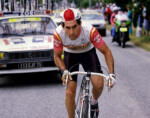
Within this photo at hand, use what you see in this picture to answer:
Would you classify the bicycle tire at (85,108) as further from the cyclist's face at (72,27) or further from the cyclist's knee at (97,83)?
the cyclist's face at (72,27)

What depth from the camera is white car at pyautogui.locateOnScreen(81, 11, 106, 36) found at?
24.1 meters

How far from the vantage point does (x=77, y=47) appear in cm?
496

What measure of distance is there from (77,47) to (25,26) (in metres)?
5.22

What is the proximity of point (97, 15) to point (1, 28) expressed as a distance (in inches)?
657

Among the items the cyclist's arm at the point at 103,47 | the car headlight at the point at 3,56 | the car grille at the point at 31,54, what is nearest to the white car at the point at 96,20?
the car grille at the point at 31,54

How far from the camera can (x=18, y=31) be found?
9805 mm

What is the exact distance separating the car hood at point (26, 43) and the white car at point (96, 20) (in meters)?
14.7

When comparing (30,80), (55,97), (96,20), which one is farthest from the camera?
(96,20)

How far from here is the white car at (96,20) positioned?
2405 cm

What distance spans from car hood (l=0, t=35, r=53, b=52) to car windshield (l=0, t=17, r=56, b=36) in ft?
1.50

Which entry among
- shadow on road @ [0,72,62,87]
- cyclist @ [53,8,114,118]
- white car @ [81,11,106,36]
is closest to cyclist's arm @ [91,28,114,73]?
cyclist @ [53,8,114,118]

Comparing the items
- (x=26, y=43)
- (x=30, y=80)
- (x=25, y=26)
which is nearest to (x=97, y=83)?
(x=26, y=43)

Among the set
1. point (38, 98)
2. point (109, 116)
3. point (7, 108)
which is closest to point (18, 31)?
point (38, 98)

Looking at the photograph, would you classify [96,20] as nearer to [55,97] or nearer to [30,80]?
[30,80]
